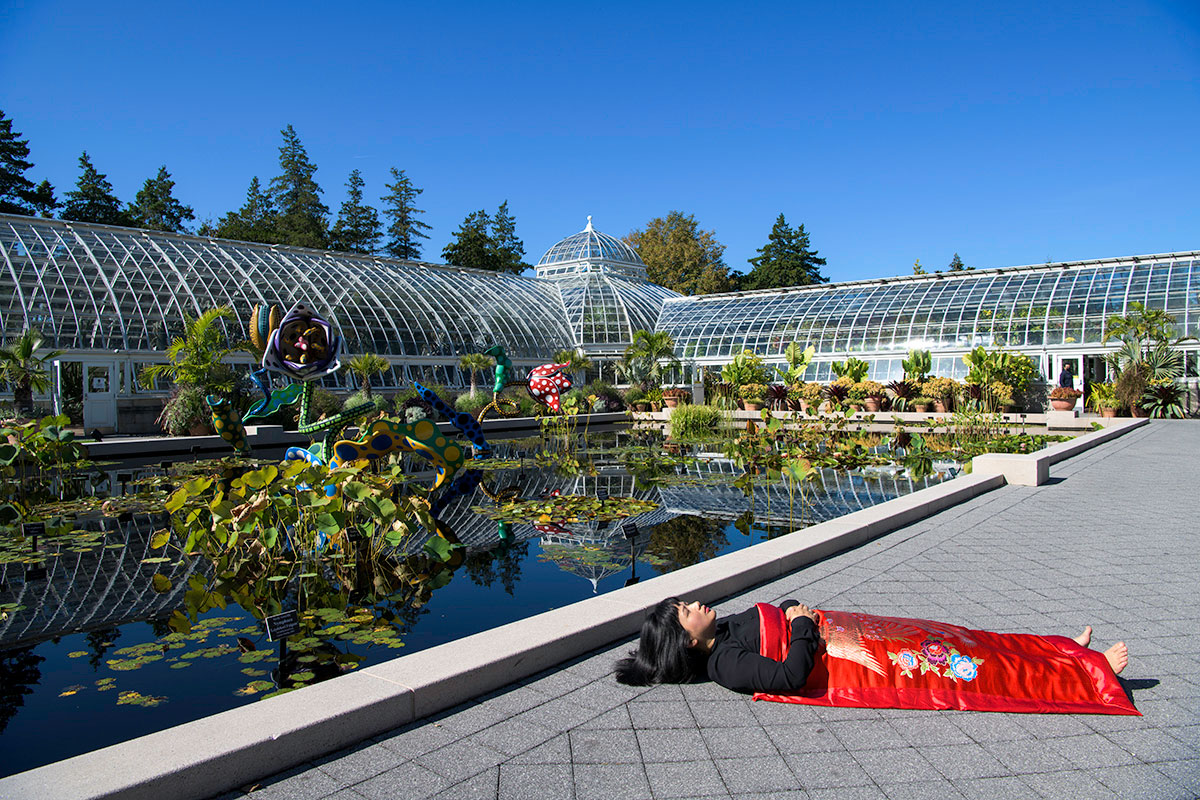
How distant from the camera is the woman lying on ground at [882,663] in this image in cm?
341

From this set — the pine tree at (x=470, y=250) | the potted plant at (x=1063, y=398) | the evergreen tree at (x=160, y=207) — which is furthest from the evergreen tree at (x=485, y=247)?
the potted plant at (x=1063, y=398)

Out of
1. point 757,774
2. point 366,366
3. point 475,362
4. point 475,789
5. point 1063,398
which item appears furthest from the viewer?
point 475,362

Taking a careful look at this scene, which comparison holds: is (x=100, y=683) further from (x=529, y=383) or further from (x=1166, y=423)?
(x=1166, y=423)

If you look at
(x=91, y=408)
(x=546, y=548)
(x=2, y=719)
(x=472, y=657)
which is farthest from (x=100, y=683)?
(x=91, y=408)

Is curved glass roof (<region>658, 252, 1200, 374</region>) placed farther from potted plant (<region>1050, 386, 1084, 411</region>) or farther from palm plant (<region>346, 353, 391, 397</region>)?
palm plant (<region>346, 353, 391, 397</region>)

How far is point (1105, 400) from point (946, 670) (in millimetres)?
25800

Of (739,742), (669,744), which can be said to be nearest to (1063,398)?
(739,742)

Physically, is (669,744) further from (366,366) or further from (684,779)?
(366,366)

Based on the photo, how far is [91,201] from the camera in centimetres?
4272

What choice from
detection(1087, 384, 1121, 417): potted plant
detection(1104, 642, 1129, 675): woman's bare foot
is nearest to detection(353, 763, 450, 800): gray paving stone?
detection(1104, 642, 1129, 675): woman's bare foot

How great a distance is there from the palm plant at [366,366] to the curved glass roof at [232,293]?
1.59 metres

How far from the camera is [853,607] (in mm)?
4824

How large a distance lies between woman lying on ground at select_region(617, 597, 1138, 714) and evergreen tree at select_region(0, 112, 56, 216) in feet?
150

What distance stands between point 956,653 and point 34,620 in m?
5.89
